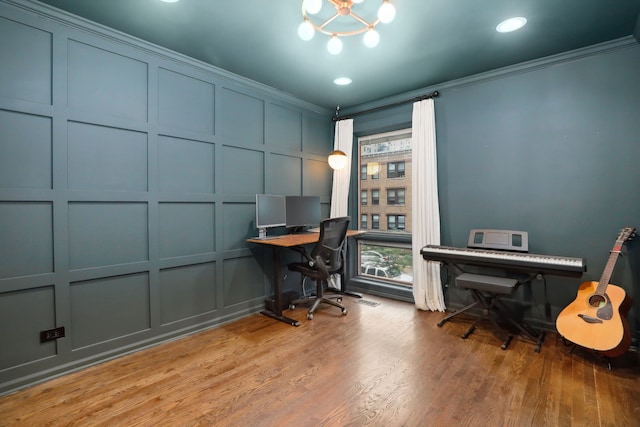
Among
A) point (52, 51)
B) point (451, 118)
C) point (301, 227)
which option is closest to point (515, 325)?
point (451, 118)

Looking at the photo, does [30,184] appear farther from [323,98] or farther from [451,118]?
[451,118]

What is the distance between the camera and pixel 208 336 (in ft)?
9.82

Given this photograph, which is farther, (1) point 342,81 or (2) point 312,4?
(1) point 342,81

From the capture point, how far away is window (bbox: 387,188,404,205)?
4223 millimetres

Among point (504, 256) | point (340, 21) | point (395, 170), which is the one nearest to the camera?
point (340, 21)

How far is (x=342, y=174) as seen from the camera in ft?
14.5

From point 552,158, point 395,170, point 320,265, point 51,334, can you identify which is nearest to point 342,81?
point 395,170

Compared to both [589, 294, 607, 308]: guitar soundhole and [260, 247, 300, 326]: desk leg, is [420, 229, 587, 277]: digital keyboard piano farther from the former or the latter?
[260, 247, 300, 326]: desk leg

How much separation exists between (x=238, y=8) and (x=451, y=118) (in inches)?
99.9

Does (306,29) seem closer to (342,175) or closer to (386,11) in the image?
(386,11)

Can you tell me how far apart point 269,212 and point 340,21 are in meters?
2.03

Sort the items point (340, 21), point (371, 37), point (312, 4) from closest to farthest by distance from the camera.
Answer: point (312, 4) < point (371, 37) < point (340, 21)

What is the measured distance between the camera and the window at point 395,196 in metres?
4.22

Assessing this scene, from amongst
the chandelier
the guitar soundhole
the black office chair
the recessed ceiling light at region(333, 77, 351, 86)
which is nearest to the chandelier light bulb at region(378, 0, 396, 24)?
the chandelier
